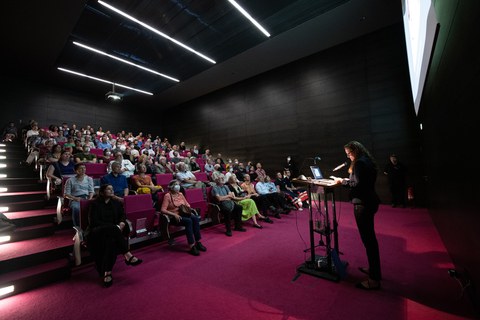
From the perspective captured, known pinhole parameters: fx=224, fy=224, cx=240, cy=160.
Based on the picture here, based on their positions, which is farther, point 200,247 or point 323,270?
point 200,247

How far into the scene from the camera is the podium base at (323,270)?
2.16 meters

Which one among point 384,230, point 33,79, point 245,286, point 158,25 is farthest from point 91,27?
point 384,230

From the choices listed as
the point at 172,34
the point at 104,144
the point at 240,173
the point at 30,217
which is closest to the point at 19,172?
the point at 30,217

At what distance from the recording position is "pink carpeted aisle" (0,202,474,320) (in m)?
1.71

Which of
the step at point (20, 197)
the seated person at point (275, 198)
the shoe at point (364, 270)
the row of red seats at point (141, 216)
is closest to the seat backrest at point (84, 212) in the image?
the row of red seats at point (141, 216)

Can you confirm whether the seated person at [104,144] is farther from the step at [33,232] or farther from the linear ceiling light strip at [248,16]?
the linear ceiling light strip at [248,16]

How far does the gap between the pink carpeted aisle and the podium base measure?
0.16 ft

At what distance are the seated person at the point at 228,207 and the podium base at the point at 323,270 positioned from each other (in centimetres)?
163

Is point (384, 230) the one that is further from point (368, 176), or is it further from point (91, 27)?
point (91, 27)

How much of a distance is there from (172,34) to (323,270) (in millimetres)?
6306

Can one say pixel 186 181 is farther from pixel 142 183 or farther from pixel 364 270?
pixel 364 270

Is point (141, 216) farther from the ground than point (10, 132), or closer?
closer

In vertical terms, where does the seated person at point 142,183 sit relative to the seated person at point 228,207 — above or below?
above

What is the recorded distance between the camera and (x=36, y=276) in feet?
7.11
